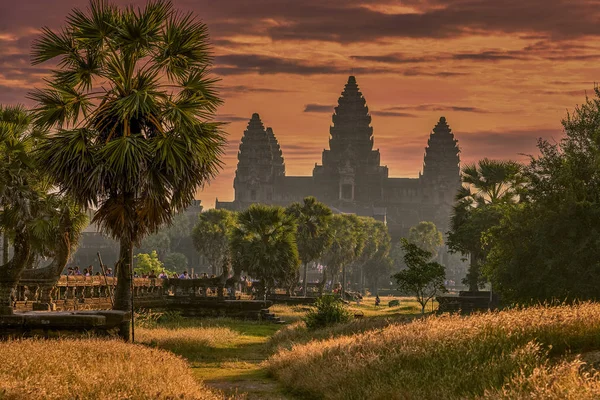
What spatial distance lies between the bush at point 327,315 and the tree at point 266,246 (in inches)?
1131

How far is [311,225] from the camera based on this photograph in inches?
3415

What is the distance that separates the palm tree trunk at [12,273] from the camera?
23703mm

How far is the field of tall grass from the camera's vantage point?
563 inches

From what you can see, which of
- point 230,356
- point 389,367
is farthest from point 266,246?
point 389,367

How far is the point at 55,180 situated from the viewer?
24.6m

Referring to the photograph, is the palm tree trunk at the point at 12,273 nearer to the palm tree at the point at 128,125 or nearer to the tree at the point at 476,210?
the palm tree at the point at 128,125

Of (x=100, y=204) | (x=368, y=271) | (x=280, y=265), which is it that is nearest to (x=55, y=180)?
(x=100, y=204)

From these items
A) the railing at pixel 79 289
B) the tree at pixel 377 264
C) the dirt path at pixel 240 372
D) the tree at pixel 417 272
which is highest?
the tree at pixel 377 264

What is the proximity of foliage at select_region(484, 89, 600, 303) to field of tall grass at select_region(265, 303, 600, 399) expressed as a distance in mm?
16667

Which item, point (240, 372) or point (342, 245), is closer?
point (240, 372)

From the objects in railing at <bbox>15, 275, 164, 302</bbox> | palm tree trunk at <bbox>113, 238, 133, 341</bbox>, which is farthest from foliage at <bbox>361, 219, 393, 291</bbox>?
palm tree trunk at <bbox>113, 238, 133, 341</bbox>

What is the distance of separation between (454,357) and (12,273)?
13703 mm

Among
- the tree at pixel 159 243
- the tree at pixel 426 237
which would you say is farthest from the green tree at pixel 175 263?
the tree at pixel 426 237

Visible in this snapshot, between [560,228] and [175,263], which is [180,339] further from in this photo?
[175,263]
